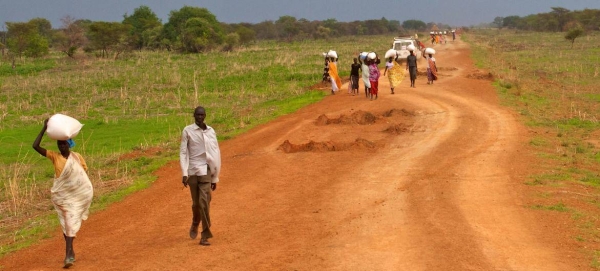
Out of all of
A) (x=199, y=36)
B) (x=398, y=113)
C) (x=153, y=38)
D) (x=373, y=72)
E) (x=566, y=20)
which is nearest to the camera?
(x=398, y=113)

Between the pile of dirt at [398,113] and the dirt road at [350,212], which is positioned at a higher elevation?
the pile of dirt at [398,113]

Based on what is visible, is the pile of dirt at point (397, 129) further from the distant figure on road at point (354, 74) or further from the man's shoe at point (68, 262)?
the man's shoe at point (68, 262)

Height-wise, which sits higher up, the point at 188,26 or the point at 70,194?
the point at 188,26

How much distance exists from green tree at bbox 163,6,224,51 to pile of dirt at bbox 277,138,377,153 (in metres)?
44.4

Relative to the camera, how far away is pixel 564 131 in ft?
56.2

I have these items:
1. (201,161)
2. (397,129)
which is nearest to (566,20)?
(397,129)

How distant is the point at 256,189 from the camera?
39.1 feet

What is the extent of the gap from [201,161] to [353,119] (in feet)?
33.0

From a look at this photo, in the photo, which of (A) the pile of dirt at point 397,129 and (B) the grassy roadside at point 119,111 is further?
(A) the pile of dirt at point 397,129

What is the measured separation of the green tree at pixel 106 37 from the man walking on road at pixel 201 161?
49.2m

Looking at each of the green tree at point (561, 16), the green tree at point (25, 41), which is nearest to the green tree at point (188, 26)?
the green tree at point (25, 41)

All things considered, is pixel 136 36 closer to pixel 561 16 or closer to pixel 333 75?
pixel 333 75

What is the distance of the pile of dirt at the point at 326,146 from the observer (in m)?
15.0

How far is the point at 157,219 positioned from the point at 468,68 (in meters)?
26.2
